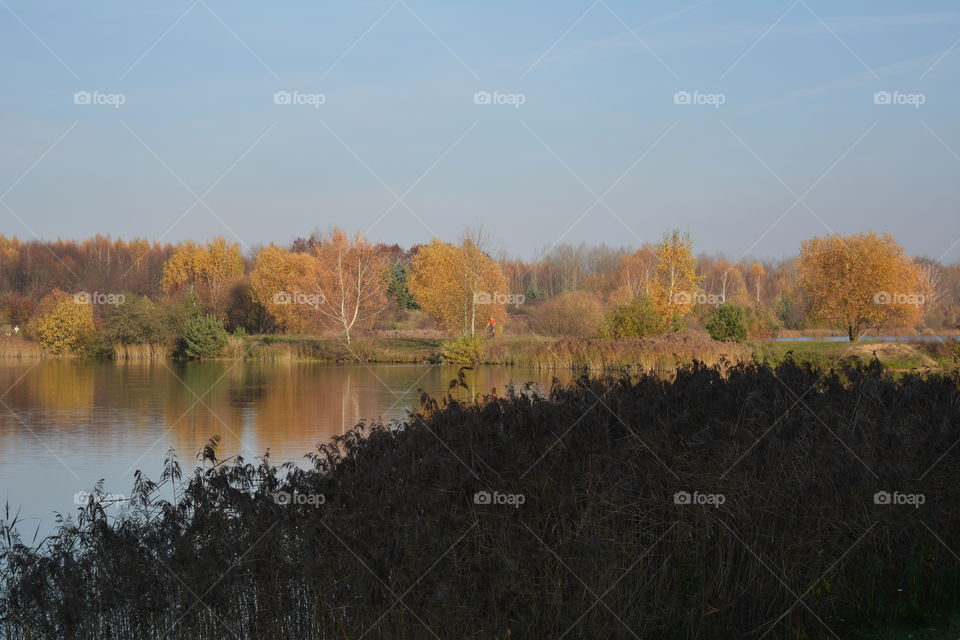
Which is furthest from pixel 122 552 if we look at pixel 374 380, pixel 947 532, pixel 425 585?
pixel 374 380

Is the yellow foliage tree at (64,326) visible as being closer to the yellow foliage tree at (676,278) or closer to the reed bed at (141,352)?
the reed bed at (141,352)

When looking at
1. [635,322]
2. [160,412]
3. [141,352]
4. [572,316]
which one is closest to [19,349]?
[141,352]

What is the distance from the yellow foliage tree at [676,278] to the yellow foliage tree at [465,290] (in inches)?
258

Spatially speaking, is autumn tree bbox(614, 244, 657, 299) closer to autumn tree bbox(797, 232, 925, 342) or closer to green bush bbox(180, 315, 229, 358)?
autumn tree bbox(797, 232, 925, 342)

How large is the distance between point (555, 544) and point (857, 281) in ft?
114

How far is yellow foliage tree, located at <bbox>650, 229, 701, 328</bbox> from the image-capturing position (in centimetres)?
3403

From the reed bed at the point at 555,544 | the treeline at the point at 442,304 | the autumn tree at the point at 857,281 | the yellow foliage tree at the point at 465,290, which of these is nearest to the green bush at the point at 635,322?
the treeline at the point at 442,304

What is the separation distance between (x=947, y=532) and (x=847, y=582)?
947 mm

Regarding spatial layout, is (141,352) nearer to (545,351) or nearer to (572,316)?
(545,351)

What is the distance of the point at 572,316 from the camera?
134 feet

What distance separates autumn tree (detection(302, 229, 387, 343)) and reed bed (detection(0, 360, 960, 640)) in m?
32.4

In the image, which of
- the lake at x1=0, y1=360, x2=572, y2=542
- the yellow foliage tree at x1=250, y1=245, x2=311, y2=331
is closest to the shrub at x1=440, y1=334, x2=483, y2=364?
the lake at x1=0, y1=360, x2=572, y2=542

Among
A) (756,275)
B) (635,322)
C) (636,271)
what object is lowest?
(635,322)

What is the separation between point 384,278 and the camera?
144 ft
